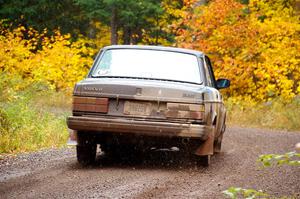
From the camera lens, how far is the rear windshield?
916cm

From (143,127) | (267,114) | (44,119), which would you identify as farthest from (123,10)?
(143,127)

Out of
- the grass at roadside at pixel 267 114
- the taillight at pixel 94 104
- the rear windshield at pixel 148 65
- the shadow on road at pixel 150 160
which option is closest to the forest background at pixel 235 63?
the grass at roadside at pixel 267 114

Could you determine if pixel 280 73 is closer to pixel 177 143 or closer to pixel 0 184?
pixel 177 143

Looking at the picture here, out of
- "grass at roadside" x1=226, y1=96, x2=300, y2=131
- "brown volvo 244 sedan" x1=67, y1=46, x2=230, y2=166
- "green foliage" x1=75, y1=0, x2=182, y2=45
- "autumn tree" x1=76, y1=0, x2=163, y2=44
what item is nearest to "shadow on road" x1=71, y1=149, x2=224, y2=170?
"brown volvo 244 sedan" x1=67, y1=46, x2=230, y2=166

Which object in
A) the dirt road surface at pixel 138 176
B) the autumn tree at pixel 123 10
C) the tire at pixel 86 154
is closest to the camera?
the dirt road surface at pixel 138 176

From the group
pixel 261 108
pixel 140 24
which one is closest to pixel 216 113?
pixel 261 108

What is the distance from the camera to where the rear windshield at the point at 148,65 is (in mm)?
9156

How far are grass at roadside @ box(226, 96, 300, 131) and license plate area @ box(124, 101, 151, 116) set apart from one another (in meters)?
11.3

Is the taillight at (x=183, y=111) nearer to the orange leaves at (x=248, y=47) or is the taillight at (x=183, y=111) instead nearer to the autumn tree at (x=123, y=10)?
the orange leaves at (x=248, y=47)

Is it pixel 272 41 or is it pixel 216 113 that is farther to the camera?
pixel 272 41

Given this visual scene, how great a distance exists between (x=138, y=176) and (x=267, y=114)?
42.6 feet

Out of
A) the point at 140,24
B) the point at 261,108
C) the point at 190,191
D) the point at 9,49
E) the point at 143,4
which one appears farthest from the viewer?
the point at 140,24

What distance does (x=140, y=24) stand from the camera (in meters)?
35.2

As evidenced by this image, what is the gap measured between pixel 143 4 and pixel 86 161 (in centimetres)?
2302
